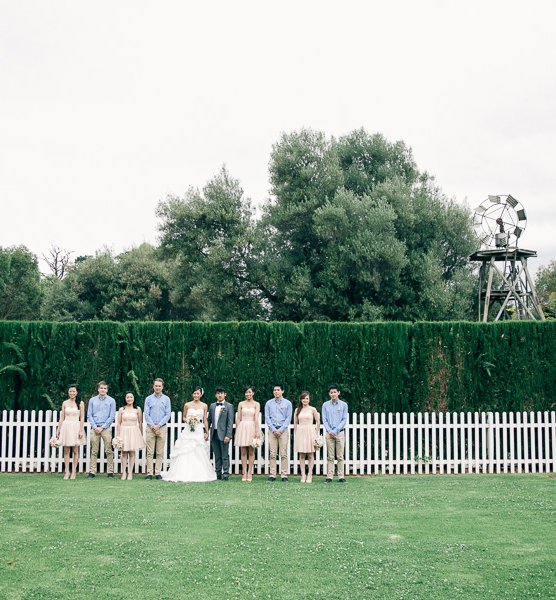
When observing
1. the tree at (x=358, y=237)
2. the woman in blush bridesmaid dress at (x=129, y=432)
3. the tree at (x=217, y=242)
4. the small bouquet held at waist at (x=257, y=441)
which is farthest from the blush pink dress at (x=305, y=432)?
the tree at (x=217, y=242)

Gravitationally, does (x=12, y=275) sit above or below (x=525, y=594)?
above

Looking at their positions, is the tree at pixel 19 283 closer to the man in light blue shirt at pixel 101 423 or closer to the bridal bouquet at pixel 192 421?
the man in light blue shirt at pixel 101 423

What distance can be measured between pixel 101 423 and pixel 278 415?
11.3 ft

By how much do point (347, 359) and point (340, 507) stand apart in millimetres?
5717

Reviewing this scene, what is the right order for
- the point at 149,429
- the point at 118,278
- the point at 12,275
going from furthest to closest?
the point at 12,275 < the point at 118,278 < the point at 149,429

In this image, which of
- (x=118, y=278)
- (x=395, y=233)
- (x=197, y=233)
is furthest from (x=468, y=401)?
(x=118, y=278)

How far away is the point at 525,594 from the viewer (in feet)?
17.9

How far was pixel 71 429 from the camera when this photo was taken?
13.2m

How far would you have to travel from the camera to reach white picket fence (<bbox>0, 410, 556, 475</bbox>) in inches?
551

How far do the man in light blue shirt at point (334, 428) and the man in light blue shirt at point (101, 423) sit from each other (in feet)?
13.7

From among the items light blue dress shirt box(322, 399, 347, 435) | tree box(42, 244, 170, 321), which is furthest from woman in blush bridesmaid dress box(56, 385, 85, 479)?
tree box(42, 244, 170, 321)

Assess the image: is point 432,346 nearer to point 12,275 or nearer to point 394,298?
point 394,298

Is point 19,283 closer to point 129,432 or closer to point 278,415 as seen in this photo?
point 129,432

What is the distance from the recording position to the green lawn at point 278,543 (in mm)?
5676
